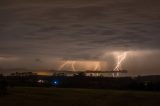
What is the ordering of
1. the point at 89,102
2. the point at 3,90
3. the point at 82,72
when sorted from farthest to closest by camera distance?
the point at 82,72
the point at 3,90
the point at 89,102

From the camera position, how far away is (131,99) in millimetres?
53719

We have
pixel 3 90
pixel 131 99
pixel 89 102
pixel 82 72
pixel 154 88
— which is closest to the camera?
pixel 89 102

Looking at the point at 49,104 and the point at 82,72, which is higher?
the point at 82,72

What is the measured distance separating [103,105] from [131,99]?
334 inches

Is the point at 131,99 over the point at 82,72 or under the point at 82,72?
under

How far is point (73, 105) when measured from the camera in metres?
45.9

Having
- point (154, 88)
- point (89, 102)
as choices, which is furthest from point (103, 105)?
point (154, 88)

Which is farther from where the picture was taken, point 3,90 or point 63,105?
point 3,90

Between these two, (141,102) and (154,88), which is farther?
(154,88)

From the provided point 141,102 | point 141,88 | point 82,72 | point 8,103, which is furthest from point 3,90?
point 82,72

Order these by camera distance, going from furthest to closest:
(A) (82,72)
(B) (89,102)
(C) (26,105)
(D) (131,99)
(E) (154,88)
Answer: (A) (82,72) → (E) (154,88) → (D) (131,99) → (B) (89,102) → (C) (26,105)

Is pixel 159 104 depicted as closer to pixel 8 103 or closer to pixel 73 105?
pixel 73 105

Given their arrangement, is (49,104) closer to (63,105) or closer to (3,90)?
(63,105)

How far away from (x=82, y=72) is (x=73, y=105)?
335 feet
